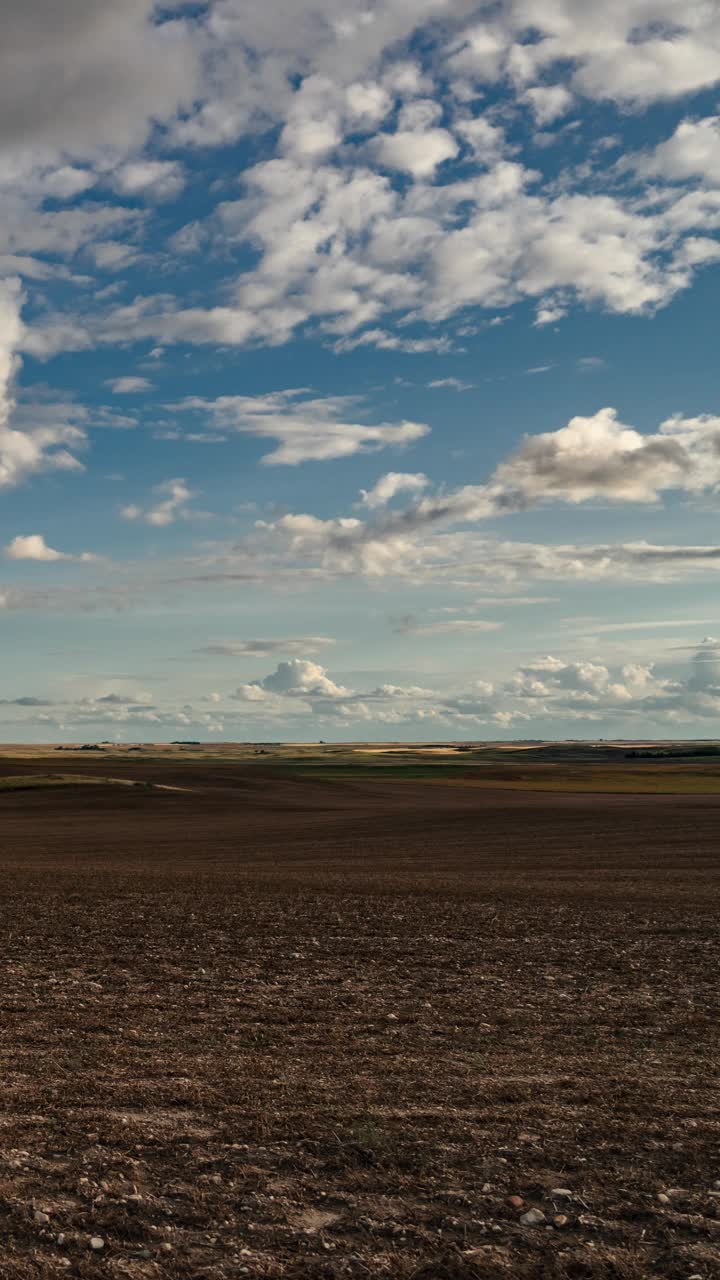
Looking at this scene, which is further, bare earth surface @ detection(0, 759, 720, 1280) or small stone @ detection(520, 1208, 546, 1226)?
small stone @ detection(520, 1208, 546, 1226)

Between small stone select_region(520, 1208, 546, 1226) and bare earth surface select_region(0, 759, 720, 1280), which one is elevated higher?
small stone select_region(520, 1208, 546, 1226)

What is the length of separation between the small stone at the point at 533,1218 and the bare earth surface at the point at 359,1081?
0.04 m

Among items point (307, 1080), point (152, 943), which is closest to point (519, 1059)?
point (307, 1080)

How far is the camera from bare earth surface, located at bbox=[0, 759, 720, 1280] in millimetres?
8023

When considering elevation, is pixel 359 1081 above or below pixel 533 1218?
below

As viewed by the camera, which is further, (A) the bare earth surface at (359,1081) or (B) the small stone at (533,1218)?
(B) the small stone at (533,1218)

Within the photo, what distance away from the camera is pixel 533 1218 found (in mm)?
8328

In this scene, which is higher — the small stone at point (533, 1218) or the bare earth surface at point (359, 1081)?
the small stone at point (533, 1218)

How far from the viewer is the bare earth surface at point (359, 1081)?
8.02m

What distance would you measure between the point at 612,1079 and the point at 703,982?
673 cm

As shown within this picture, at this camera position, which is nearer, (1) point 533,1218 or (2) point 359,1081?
(1) point 533,1218

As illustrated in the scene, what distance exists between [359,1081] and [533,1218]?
434 centimetres

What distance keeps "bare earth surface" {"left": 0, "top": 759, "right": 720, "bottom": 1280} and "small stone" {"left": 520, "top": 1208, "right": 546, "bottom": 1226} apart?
0.14 ft

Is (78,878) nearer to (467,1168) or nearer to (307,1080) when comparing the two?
(307,1080)
